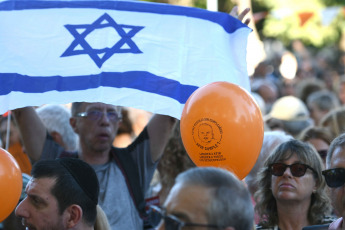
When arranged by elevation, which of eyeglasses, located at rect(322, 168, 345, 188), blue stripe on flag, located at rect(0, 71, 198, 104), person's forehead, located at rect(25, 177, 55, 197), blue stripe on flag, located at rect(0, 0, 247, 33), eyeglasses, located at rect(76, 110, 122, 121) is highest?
blue stripe on flag, located at rect(0, 0, 247, 33)

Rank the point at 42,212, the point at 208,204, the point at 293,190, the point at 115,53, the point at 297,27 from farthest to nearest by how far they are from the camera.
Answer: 1. the point at 297,27
2. the point at 115,53
3. the point at 293,190
4. the point at 42,212
5. the point at 208,204

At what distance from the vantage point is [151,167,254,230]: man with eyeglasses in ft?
8.21

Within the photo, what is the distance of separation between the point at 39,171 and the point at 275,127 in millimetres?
4402

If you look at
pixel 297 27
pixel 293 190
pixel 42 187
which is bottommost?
pixel 293 190

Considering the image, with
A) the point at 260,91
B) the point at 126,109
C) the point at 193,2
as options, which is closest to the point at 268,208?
the point at 126,109

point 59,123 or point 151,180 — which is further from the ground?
point 59,123

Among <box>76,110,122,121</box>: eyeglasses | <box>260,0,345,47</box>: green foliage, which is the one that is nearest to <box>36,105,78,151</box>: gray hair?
<box>76,110,122,121</box>: eyeglasses

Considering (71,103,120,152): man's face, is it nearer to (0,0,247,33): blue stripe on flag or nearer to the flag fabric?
the flag fabric

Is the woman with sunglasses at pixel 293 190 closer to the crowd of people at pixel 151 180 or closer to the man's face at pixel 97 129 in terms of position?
the crowd of people at pixel 151 180

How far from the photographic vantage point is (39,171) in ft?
11.6

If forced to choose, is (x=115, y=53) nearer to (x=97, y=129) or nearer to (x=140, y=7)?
(x=140, y=7)

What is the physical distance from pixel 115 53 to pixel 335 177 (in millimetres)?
1702

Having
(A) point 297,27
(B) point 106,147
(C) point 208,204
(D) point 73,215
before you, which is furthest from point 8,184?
(A) point 297,27

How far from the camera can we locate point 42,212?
11.2 ft
